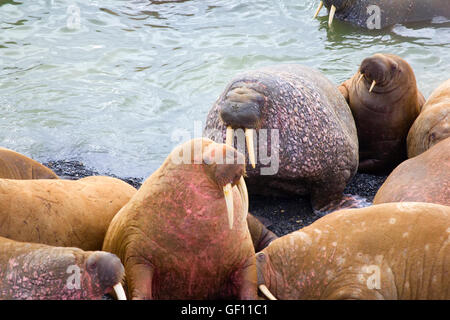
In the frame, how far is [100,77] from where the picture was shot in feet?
29.1

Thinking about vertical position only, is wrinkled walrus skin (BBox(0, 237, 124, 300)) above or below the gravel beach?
above

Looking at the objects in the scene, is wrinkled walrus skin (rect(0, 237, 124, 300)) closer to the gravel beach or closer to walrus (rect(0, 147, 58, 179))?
walrus (rect(0, 147, 58, 179))

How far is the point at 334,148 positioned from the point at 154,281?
244cm

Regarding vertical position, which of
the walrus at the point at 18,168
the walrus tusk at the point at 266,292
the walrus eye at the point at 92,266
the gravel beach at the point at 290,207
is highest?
the walrus eye at the point at 92,266

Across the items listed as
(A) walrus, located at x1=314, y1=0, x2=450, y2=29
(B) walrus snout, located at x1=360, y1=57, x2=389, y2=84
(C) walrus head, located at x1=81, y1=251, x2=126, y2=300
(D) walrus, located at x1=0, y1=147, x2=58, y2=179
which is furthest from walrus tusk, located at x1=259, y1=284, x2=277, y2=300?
(A) walrus, located at x1=314, y1=0, x2=450, y2=29

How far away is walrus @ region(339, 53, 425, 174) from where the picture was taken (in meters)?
5.70

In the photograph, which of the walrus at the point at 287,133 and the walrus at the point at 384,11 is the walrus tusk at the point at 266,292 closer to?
the walrus at the point at 287,133

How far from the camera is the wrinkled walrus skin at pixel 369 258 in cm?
298

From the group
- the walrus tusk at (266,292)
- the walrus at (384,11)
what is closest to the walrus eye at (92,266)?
the walrus tusk at (266,292)

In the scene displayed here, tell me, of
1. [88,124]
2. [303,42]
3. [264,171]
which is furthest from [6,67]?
[264,171]

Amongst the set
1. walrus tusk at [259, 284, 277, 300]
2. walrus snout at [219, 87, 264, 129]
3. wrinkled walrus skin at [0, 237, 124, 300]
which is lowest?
walrus tusk at [259, 284, 277, 300]

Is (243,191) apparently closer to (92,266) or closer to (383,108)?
(92,266)

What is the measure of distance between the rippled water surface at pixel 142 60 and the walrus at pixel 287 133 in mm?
1935

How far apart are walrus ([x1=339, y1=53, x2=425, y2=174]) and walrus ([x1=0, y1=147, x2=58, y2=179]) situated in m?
2.99
